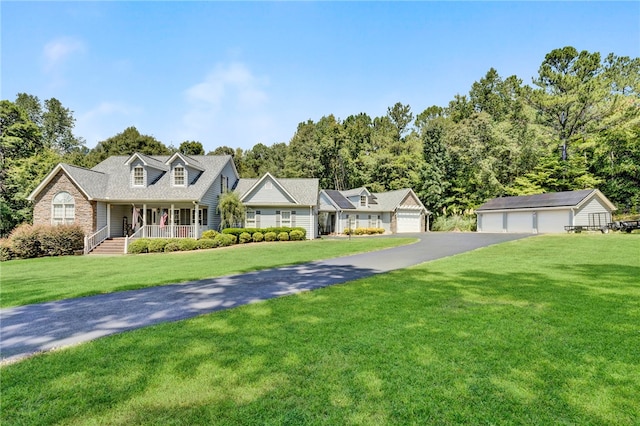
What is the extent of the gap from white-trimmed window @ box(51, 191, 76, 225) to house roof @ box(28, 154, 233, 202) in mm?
1280

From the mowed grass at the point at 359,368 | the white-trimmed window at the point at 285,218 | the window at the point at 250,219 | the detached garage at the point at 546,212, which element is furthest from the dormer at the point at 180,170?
the detached garage at the point at 546,212

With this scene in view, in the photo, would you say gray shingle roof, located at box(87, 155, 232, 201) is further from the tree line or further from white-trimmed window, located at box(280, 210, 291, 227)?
the tree line

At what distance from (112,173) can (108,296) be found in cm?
2222

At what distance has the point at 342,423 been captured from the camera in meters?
2.94

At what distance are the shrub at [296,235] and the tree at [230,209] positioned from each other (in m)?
4.46

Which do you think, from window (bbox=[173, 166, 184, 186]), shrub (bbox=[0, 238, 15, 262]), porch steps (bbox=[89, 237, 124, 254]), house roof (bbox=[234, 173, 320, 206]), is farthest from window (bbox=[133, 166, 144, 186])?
shrub (bbox=[0, 238, 15, 262])

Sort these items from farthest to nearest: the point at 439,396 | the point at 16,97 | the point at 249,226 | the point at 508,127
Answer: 1. the point at 16,97
2. the point at 508,127
3. the point at 249,226
4. the point at 439,396

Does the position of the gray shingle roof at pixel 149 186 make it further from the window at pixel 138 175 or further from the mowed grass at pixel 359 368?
the mowed grass at pixel 359 368

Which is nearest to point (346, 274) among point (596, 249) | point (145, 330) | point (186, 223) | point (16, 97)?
point (145, 330)

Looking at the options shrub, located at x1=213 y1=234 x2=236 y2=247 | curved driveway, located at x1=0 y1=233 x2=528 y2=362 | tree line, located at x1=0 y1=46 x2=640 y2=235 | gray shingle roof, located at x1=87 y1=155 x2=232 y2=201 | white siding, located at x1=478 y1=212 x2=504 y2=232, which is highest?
tree line, located at x1=0 y1=46 x2=640 y2=235

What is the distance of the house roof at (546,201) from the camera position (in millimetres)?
30172

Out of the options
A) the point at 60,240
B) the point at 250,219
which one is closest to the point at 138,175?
the point at 60,240

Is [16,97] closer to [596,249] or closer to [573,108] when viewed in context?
[596,249]

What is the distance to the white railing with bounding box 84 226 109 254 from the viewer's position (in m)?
21.6
